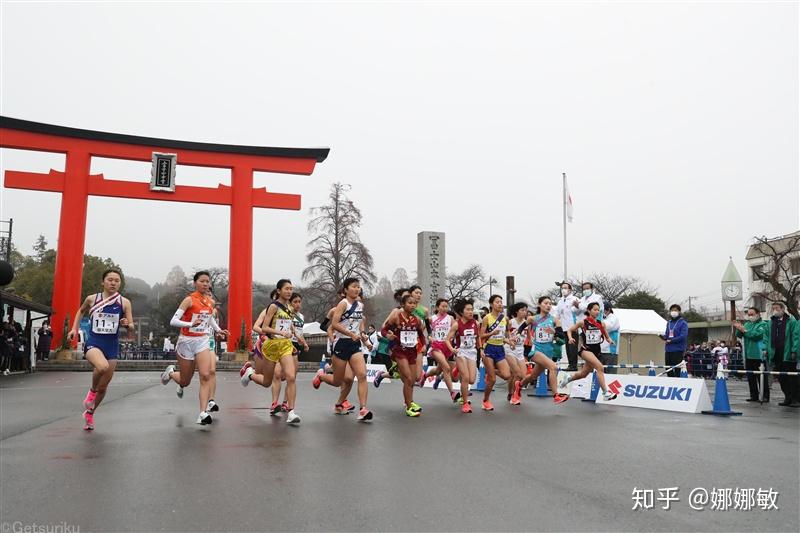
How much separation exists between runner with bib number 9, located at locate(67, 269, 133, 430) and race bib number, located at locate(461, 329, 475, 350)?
5.55m

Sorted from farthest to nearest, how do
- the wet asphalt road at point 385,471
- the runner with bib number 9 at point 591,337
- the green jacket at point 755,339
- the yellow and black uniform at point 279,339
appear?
the green jacket at point 755,339 < the runner with bib number 9 at point 591,337 < the yellow and black uniform at point 279,339 < the wet asphalt road at point 385,471

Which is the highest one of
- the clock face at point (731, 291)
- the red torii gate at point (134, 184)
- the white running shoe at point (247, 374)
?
the red torii gate at point (134, 184)

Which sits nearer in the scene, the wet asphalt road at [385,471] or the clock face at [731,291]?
the wet asphalt road at [385,471]

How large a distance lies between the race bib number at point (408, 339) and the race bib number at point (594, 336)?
12.5 ft

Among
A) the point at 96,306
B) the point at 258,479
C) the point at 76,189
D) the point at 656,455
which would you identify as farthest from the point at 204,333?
the point at 76,189

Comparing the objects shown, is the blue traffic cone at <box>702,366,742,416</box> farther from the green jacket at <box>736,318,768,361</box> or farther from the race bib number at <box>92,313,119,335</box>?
the race bib number at <box>92,313,119,335</box>

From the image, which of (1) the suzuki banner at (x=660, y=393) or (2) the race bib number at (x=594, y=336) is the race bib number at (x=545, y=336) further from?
(1) the suzuki banner at (x=660, y=393)

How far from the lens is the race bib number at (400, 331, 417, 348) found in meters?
10.3

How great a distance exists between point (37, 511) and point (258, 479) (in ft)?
5.29

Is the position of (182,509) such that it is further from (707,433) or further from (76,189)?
(76,189)

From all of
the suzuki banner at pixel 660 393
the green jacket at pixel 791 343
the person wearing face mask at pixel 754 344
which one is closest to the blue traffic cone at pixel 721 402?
the suzuki banner at pixel 660 393

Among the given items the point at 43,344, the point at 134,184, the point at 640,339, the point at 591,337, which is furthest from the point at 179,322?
the point at 134,184

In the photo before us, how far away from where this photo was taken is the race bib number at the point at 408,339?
10289 millimetres

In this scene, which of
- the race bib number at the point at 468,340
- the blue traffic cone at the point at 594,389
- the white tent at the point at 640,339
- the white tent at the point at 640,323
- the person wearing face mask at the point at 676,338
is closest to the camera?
the race bib number at the point at 468,340
